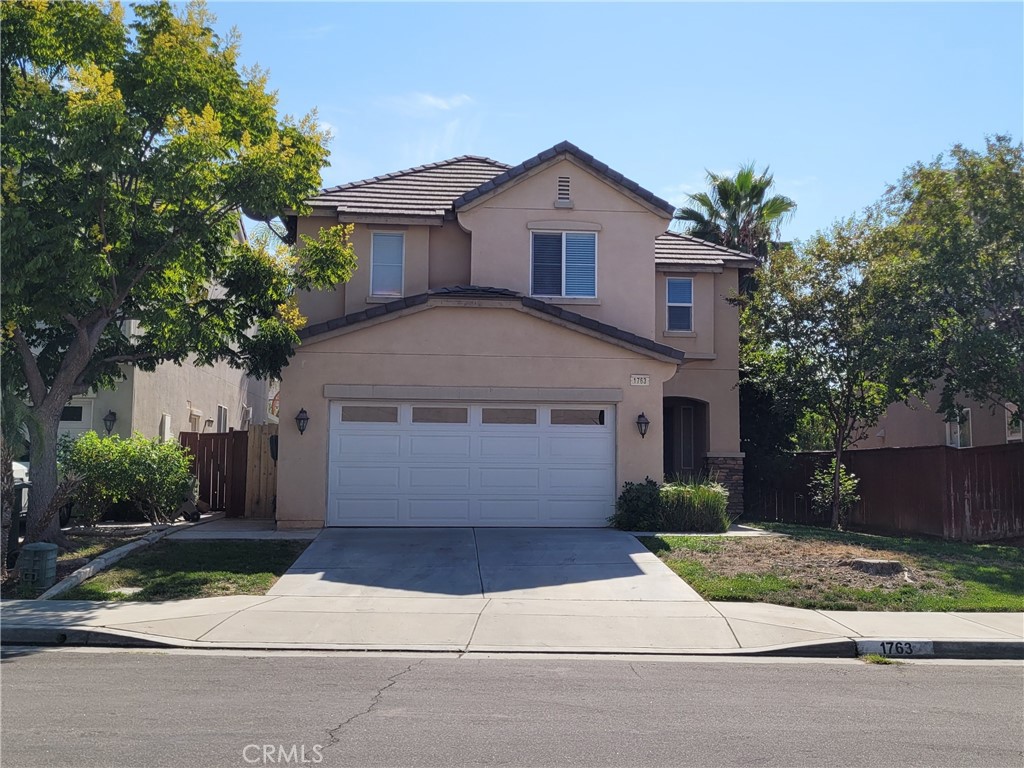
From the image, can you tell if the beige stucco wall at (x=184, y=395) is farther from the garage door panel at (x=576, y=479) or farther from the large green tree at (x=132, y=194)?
the garage door panel at (x=576, y=479)

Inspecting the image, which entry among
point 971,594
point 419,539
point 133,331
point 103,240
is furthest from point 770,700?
point 133,331

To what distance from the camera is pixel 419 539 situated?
50.8ft

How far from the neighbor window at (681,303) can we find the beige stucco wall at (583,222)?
8.77 ft

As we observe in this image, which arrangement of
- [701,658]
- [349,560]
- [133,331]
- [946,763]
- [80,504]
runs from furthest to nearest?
[133,331] < [80,504] < [349,560] < [701,658] < [946,763]

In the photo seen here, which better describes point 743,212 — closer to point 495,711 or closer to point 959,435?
point 959,435

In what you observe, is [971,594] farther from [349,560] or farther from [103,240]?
[103,240]

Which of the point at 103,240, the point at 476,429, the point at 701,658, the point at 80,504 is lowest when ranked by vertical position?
the point at 701,658

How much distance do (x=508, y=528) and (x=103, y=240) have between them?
325 inches

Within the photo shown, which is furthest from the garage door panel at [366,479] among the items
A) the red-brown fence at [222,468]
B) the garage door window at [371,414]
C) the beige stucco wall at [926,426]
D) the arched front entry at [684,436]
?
the beige stucco wall at [926,426]

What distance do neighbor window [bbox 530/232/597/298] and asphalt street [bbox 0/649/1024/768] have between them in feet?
36.9

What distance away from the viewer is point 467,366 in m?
17.2

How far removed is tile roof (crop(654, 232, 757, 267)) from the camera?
2191 cm

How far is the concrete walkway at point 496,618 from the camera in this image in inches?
381

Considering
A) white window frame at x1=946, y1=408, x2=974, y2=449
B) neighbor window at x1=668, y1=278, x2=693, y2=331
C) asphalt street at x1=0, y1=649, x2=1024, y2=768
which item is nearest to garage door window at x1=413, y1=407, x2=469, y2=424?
neighbor window at x1=668, y1=278, x2=693, y2=331
